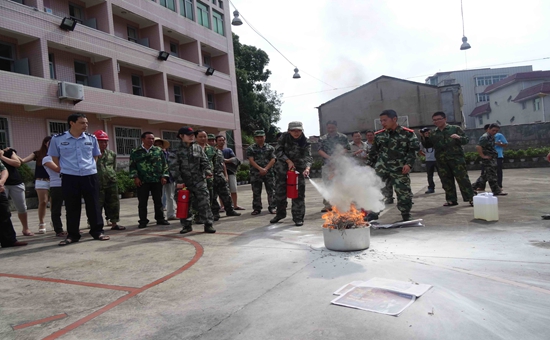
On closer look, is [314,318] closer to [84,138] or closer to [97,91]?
[84,138]

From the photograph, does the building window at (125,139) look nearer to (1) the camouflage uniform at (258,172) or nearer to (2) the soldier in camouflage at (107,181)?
(1) the camouflage uniform at (258,172)

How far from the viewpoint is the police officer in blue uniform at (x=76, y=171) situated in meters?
5.80

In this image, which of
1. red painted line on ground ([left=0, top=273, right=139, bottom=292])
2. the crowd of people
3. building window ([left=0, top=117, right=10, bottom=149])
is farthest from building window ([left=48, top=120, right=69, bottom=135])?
red painted line on ground ([left=0, top=273, right=139, bottom=292])

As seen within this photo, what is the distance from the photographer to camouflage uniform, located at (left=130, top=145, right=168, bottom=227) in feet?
24.1

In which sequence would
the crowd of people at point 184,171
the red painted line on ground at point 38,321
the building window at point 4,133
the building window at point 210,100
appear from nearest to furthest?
the red painted line on ground at point 38,321 → the crowd of people at point 184,171 → the building window at point 4,133 → the building window at point 210,100

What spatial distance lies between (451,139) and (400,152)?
2.14m

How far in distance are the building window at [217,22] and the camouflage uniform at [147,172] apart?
2313cm

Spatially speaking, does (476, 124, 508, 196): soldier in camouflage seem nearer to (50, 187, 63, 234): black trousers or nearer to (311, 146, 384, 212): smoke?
(311, 146, 384, 212): smoke

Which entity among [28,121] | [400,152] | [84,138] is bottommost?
[400,152]

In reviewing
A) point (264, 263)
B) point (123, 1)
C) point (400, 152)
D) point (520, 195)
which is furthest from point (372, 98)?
point (264, 263)

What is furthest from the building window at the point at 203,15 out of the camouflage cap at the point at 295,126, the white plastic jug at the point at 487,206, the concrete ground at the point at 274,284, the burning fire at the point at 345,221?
the burning fire at the point at 345,221

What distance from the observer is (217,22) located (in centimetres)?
2892

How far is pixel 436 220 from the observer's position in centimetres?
636

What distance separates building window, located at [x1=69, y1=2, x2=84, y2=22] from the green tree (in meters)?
16.4
